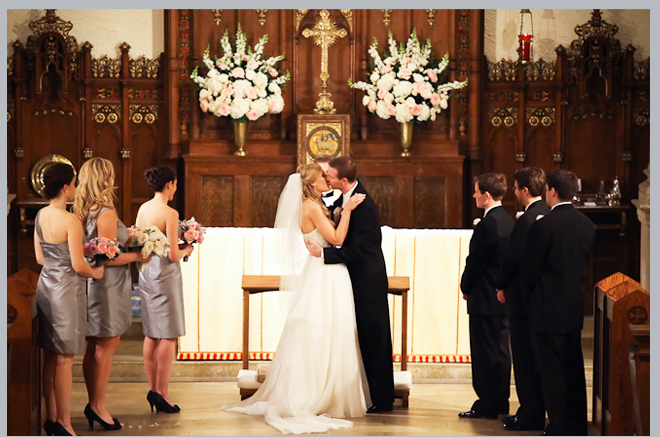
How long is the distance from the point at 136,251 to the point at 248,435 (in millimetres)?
1311

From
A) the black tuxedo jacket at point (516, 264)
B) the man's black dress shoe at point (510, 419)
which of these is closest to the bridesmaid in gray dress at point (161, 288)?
the black tuxedo jacket at point (516, 264)

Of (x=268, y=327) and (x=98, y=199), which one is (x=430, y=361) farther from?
(x=98, y=199)

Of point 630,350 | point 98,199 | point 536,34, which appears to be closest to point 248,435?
point 98,199

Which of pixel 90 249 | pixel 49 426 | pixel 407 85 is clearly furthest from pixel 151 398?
pixel 407 85

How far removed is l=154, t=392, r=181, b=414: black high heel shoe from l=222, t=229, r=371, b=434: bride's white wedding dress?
60 cm

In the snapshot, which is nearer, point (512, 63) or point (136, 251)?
point (136, 251)

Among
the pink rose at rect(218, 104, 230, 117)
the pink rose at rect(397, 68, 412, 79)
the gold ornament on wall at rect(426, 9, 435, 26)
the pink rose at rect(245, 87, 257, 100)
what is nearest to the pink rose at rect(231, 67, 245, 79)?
the pink rose at rect(245, 87, 257, 100)

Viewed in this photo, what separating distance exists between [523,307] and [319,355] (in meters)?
1.31

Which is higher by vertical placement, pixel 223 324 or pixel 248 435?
pixel 223 324

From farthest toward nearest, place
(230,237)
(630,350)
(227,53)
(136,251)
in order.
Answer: (227,53) → (230,237) → (136,251) → (630,350)

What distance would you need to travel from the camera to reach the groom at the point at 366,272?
535cm

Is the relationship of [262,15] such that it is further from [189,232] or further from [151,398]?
[151,398]

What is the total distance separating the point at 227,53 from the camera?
27.7 feet

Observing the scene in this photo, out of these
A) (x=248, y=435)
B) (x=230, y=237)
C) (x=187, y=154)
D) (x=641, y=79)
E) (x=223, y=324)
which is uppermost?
(x=641, y=79)
